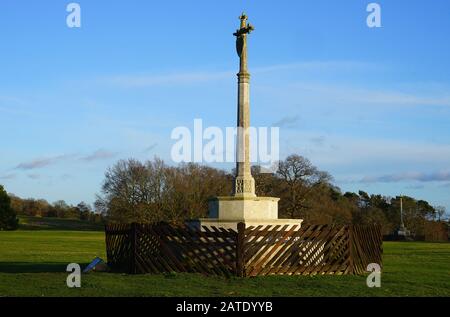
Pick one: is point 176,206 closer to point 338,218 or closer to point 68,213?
point 338,218

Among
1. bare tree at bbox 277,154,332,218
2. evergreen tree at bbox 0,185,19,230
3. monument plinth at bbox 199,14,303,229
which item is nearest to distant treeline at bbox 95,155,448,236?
bare tree at bbox 277,154,332,218

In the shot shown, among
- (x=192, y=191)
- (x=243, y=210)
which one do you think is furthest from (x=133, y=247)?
(x=192, y=191)

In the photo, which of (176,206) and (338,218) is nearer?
(176,206)

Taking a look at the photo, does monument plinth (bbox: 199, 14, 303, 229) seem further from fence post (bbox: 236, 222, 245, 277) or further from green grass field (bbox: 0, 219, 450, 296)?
green grass field (bbox: 0, 219, 450, 296)

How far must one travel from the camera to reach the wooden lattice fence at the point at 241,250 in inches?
707

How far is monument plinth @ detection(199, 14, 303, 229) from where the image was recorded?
20891 millimetres

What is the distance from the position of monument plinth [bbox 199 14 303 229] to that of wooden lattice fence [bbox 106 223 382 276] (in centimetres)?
143

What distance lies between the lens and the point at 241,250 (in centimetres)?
1775

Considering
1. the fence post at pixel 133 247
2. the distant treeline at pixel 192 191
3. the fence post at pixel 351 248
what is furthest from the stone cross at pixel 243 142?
the distant treeline at pixel 192 191

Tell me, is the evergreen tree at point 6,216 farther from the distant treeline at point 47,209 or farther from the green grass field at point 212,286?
the green grass field at point 212,286

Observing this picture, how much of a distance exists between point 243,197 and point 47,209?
129 meters
